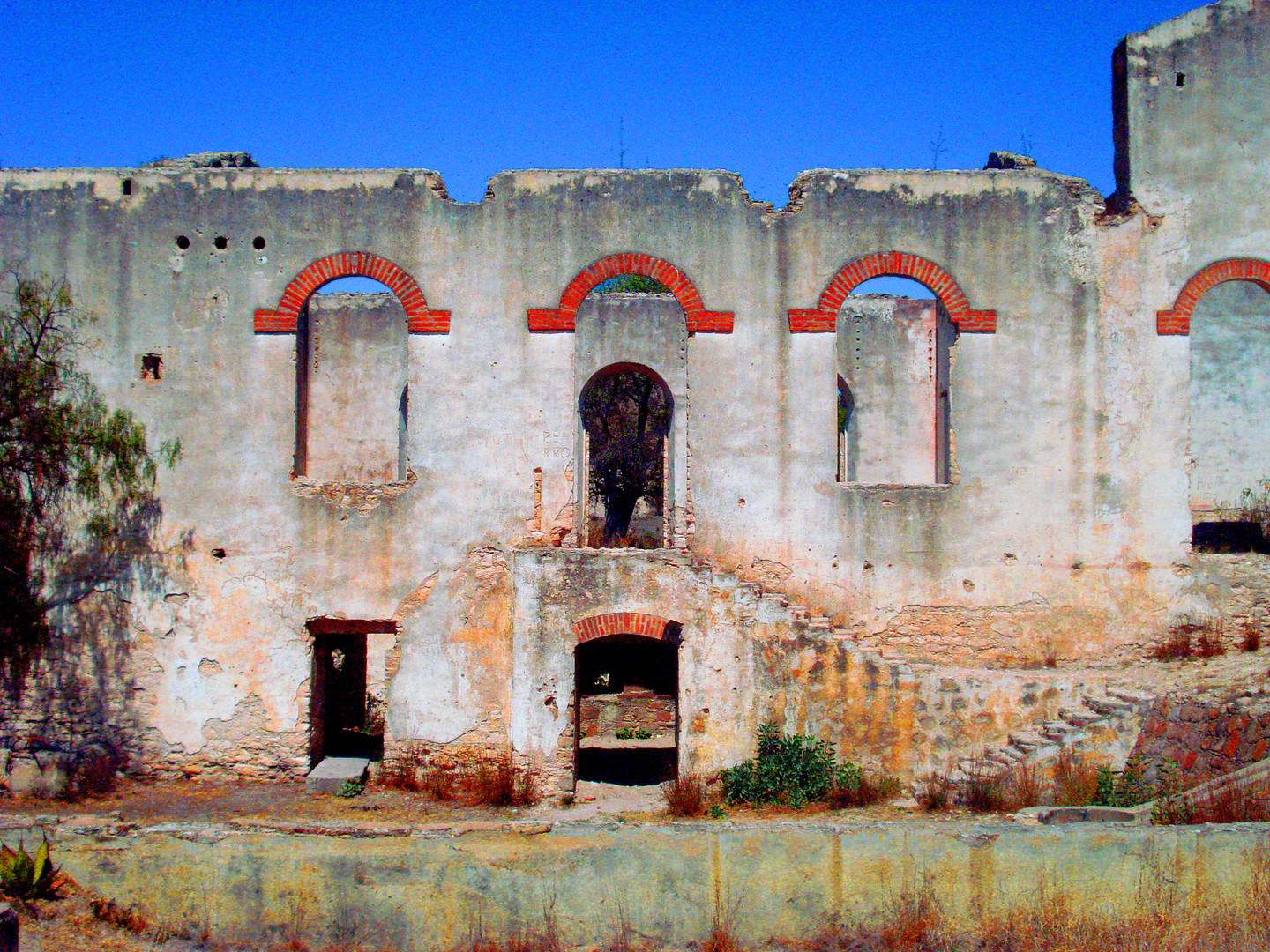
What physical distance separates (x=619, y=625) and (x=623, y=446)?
37.9 feet

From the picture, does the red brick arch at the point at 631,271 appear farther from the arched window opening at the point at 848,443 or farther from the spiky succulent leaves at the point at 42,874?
the arched window opening at the point at 848,443

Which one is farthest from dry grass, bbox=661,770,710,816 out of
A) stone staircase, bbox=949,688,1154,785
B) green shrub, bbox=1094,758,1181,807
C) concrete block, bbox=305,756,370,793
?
green shrub, bbox=1094,758,1181,807

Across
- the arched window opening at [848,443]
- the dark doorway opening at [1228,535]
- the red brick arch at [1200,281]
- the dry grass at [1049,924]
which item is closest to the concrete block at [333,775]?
the dry grass at [1049,924]

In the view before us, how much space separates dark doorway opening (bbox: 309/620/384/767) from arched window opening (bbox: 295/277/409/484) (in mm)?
3470

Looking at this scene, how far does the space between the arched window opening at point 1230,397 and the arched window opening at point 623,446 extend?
968 cm

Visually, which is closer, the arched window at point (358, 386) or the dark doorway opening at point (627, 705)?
the dark doorway opening at point (627, 705)

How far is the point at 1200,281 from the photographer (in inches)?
415

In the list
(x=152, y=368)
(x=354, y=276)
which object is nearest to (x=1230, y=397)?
(x=354, y=276)

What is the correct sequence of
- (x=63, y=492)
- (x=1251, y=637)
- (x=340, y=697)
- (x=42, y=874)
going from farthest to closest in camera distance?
(x=340, y=697) < (x=1251, y=637) < (x=63, y=492) < (x=42, y=874)

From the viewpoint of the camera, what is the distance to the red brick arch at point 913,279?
34.2 feet

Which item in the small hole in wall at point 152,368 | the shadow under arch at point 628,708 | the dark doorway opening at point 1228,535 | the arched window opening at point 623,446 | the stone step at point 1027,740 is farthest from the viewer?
the arched window opening at point 623,446

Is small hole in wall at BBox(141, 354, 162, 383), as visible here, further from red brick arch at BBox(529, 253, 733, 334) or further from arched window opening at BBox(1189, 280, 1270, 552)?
arched window opening at BBox(1189, 280, 1270, 552)

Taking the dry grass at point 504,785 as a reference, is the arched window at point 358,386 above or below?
above

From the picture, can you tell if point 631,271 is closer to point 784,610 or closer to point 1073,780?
point 784,610
